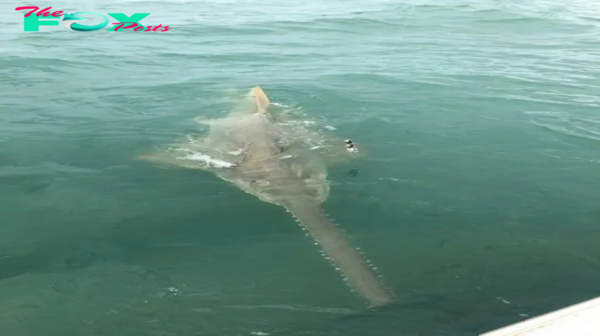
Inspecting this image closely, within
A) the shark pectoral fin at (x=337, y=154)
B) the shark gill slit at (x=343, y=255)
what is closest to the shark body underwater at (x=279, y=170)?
the shark gill slit at (x=343, y=255)

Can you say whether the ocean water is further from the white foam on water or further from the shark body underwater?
the white foam on water

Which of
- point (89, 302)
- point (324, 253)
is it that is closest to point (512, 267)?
point (324, 253)

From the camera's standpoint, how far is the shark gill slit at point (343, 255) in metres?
8.52

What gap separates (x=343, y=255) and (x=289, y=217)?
5.86ft

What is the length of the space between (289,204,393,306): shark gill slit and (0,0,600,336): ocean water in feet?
0.62

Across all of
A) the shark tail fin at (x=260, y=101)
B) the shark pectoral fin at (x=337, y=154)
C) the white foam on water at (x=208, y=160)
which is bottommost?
the white foam on water at (x=208, y=160)

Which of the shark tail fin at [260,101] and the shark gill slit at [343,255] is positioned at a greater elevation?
the shark tail fin at [260,101]

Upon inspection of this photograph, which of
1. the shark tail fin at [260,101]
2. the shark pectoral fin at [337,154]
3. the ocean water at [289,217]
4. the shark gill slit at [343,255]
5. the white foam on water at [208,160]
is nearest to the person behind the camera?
the ocean water at [289,217]

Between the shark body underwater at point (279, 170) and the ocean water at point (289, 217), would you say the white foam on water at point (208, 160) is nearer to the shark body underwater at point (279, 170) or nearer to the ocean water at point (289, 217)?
the shark body underwater at point (279, 170)

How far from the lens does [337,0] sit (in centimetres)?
5116

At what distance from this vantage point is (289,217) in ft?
36.0

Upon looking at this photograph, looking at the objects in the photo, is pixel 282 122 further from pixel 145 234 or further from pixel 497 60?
pixel 497 60

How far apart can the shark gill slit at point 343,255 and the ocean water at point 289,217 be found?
0.19m

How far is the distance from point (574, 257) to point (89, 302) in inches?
292
